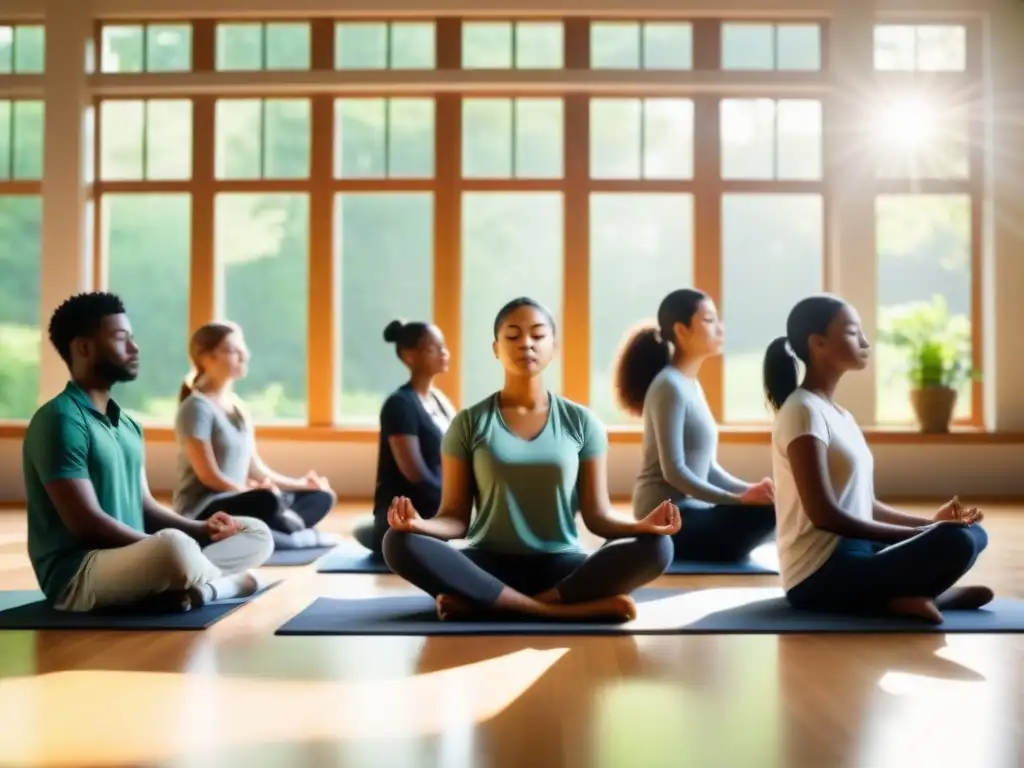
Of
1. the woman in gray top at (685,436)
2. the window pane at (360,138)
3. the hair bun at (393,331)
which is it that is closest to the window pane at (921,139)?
the window pane at (360,138)

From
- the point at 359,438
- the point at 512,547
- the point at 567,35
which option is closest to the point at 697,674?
the point at 512,547

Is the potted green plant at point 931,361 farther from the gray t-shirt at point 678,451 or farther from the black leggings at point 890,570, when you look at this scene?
the black leggings at point 890,570

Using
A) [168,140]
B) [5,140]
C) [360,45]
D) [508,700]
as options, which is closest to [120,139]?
[168,140]

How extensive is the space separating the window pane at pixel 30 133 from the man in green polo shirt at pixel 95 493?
543 centimetres

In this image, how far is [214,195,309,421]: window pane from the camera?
8250 mm

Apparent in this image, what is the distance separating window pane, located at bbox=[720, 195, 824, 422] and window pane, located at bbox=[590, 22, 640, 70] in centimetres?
118

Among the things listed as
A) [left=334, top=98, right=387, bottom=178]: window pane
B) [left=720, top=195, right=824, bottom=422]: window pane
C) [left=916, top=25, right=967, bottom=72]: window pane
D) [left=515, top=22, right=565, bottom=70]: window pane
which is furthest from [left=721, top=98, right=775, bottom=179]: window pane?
[left=334, top=98, right=387, bottom=178]: window pane

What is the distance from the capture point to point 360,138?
322 inches

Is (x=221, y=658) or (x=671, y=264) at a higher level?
(x=671, y=264)

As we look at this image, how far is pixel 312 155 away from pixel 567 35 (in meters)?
1.94

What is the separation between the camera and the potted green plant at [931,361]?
7.74 meters

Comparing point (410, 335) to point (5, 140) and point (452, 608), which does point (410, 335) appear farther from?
point (5, 140)

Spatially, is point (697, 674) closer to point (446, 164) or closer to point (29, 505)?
point (29, 505)

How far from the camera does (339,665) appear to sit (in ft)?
9.30
